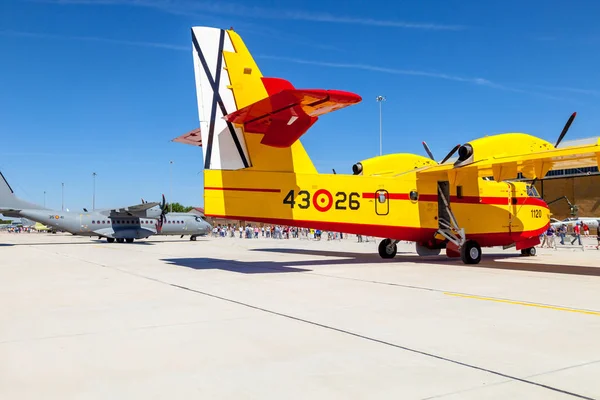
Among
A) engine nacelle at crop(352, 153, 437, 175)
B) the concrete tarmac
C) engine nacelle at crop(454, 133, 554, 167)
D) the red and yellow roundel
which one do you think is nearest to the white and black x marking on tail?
the red and yellow roundel

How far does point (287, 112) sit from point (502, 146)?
7.37m

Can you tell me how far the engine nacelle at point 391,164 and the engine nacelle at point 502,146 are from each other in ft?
8.43

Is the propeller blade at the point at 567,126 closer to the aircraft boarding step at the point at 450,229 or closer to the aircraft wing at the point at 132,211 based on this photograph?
the aircraft boarding step at the point at 450,229

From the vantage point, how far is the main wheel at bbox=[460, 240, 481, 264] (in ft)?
53.8

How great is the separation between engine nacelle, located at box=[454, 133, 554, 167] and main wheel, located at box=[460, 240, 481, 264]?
2.99 metres

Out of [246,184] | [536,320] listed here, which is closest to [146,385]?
[536,320]

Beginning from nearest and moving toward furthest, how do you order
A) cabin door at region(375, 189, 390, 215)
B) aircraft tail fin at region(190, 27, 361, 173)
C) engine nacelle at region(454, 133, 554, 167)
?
aircraft tail fin at region(190, 27, 361, 173), engine nacelle at region(454, 133, 554, 167), cabin door at region(375, 189, 390, 215)

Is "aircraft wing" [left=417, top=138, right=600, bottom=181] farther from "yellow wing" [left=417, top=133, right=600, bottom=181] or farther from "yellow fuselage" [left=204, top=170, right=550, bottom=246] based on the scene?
"yellow fuselage" [left=204, top=170, right=550, bottom=246]

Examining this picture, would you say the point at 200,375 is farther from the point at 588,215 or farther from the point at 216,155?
the point at 588,215

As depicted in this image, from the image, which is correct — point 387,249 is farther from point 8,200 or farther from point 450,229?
point 8,200

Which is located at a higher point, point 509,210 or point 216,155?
point 216,155

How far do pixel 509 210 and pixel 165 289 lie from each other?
13.6 m

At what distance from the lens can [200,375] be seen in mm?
4543

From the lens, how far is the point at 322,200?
1452cm
